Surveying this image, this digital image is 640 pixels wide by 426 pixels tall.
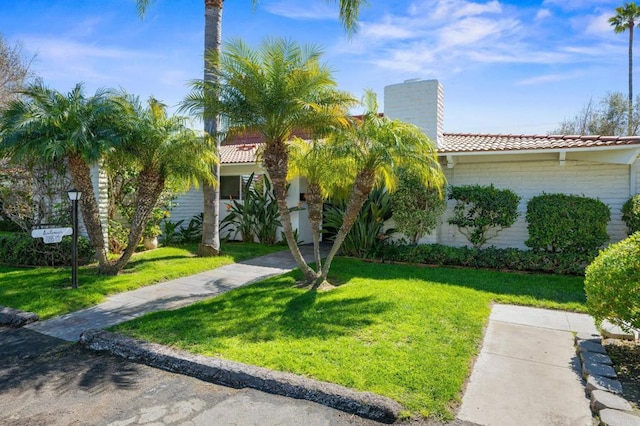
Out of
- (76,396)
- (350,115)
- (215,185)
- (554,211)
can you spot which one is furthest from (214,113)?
(554,211)

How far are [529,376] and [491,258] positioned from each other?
19.1 feet

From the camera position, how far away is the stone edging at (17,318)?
6.11 meters

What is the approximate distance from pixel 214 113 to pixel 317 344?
450cm

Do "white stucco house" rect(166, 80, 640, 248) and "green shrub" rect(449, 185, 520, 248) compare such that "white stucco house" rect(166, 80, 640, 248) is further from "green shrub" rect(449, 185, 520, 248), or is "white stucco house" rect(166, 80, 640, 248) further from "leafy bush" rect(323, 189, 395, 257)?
"leafy bush" rect(323, 189, 395, 257)

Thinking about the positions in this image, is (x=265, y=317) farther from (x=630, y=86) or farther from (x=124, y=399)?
(x=630, y=86)

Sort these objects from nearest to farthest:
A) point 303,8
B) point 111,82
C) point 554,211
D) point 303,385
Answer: point 303,385
point 111,82
point 554,211
point 303,8

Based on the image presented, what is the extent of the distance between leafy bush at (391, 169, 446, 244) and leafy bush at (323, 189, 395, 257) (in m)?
0.49

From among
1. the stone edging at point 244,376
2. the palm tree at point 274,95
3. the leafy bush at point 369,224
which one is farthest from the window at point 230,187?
the stone edging at point 244,376

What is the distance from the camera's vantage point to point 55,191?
10.1 m

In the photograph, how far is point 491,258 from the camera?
9.73 m

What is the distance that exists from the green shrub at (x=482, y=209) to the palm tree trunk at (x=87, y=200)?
8.04m

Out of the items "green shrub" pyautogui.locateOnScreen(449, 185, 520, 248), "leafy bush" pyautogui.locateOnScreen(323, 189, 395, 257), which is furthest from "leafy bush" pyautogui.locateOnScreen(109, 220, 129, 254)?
"green shrub" pyautogui.locateOnScreen(449, 185, 520, 248)

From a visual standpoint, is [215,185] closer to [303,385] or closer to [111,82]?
[111,82]

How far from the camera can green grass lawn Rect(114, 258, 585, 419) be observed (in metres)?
4.05
